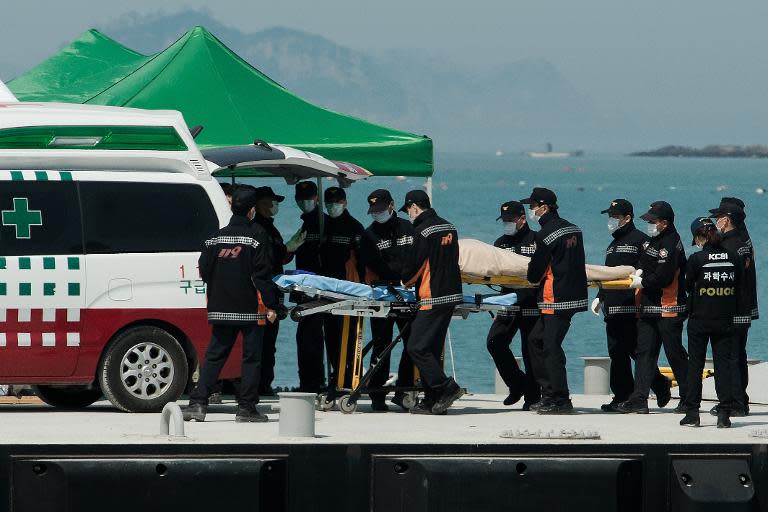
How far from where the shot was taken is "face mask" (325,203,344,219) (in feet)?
43.4

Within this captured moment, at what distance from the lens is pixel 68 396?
13203mm

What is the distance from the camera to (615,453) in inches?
395

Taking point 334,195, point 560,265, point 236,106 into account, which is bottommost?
point 560,265

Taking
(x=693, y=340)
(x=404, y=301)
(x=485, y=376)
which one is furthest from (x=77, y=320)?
(x=485, y=376)

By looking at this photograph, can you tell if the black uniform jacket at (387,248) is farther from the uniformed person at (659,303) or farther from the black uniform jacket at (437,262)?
the uniformed person at (659,303)

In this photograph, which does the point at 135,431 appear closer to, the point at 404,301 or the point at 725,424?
the point at 404,301

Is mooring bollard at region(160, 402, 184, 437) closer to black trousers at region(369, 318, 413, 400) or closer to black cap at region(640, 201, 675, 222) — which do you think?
black trousers at region(369, 318, 413, 400)

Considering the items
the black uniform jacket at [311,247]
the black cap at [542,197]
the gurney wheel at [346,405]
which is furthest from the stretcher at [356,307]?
the black cap at [542,197]

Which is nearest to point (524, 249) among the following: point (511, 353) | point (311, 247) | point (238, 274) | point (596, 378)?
point (511, 353)

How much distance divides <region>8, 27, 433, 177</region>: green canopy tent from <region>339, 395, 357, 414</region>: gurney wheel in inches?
140

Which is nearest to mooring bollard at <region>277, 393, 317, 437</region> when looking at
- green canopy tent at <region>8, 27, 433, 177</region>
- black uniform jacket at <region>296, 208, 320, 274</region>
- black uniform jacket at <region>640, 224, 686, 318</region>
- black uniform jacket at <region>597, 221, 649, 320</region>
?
black uniform jacket at <region>296, 208, 320, 274</region>

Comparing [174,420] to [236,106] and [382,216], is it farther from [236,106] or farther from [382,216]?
[236,106]

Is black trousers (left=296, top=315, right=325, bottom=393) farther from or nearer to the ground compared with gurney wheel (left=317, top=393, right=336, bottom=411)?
farther from the ground

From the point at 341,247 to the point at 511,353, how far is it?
1602 mm
